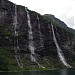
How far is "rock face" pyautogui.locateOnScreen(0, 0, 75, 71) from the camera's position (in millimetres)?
158125

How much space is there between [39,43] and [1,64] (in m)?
47.9

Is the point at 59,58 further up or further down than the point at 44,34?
further down

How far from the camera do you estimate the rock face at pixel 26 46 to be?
15812cm

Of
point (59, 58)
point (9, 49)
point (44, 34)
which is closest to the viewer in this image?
point (9, 49)

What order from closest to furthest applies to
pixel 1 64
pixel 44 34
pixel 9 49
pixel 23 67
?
pixel 1 64, pixel 23 67, pixel 9 49, pixel 44 34

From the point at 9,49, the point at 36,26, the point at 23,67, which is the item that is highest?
the point at 36,26

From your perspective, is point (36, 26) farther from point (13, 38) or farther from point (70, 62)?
point (70, 62)

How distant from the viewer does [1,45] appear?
171m

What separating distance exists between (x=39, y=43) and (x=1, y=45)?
2877 cm

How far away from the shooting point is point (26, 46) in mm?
174625

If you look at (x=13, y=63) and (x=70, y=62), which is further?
(x=70, y=62)

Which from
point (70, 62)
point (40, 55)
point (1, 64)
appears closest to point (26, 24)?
point (40, 55)

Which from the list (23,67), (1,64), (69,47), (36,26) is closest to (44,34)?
(36,26)

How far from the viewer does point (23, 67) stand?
152125mm
